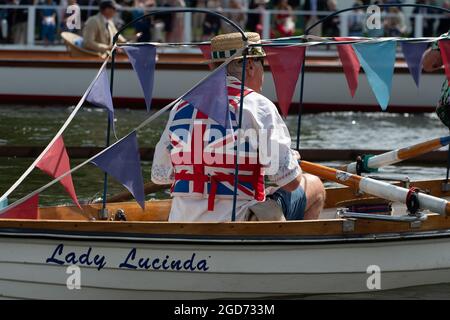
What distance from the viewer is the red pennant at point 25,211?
28.1ft

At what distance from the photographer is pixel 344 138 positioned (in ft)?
60.3

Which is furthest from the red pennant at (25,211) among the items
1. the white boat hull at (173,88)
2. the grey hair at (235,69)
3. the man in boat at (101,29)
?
the white boat hull at (173,88)

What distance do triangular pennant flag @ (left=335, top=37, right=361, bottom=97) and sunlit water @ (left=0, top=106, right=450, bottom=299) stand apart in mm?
4250

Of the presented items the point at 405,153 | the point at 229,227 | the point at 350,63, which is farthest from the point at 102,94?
the point at 405,153

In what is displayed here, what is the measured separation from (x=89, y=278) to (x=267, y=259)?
1124 mm

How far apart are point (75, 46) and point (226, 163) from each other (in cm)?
1297

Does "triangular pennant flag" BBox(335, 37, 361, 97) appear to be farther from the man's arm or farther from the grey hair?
the man's arm

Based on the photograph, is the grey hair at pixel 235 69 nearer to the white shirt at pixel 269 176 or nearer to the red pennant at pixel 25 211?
the white shirt at pixel 269 176

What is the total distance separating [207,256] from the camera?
8.39 metres

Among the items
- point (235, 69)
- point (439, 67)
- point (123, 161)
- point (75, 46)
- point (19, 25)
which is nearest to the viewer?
point (123, 161)

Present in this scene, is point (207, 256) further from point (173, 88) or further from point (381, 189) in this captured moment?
point (173, 88)

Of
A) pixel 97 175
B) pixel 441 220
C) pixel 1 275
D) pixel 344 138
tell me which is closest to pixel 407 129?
pixel 344 138

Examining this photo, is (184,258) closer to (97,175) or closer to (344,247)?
(344,247)

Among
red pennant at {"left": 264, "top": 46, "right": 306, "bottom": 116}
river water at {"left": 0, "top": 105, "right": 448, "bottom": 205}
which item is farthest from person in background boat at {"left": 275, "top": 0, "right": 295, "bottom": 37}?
Answer: red pennant at {"left": 264, "top": 46, "right": 306, "bottom": 116}
